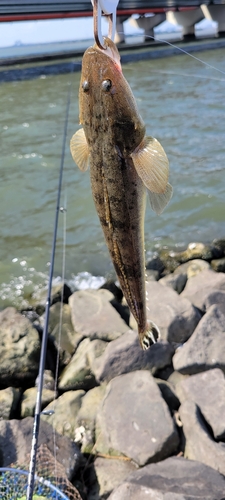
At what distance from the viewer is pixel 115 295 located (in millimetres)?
5785

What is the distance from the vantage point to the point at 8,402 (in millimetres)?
3902

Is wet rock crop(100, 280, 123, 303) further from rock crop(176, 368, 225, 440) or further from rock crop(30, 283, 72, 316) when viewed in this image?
rock crop(176, 368, 225, 440)

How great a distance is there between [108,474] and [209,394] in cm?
105

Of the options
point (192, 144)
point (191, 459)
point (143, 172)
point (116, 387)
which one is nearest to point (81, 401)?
point (116, 387)

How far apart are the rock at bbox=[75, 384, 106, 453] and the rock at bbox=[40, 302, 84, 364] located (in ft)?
2.33

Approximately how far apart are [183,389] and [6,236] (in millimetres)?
4715

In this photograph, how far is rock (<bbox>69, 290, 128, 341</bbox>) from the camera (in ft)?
15.4

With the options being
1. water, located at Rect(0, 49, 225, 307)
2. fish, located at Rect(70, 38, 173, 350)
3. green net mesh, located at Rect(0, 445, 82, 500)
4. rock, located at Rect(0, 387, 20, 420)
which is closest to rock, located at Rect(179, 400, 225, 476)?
green net mesh, located at Rect(0, 445, 82, 500)

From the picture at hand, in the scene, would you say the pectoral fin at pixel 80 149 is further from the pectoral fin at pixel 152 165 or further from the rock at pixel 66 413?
the rock at pixel 66 413

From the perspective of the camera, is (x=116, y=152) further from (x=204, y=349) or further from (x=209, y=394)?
(x=204, y=349)

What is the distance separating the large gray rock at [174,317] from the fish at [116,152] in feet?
9.14

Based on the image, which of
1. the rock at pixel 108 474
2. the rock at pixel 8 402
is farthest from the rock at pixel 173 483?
the rock at pixel 8 402

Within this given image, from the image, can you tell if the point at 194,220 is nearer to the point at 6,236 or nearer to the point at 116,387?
the point at 6,236

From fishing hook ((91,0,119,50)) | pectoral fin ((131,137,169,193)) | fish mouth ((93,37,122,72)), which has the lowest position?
pectoral fin ((131,137,169,193))
